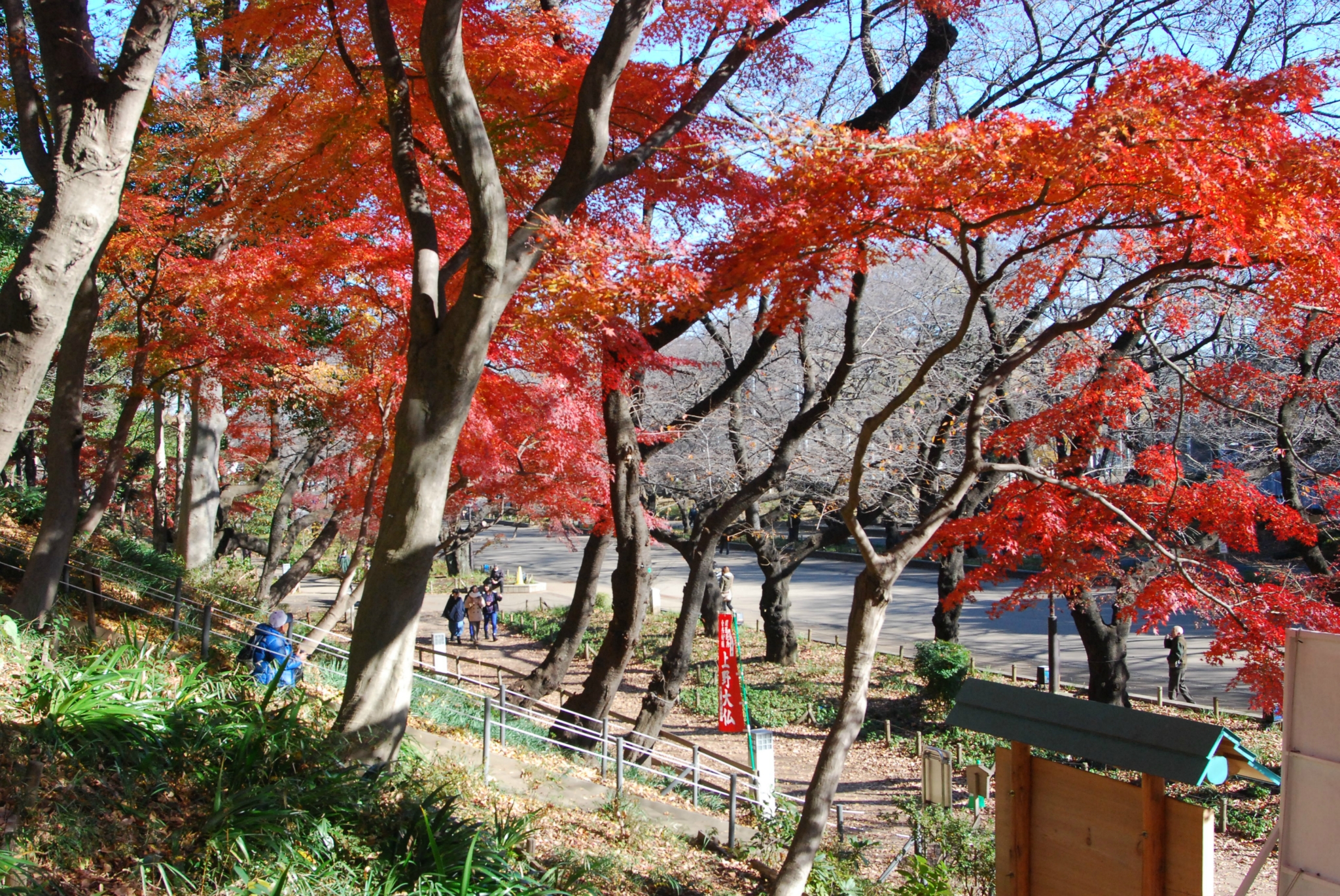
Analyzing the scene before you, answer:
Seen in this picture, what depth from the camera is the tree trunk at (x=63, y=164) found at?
17.5ft

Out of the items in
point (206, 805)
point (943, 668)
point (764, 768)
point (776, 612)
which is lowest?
point (764, 768)

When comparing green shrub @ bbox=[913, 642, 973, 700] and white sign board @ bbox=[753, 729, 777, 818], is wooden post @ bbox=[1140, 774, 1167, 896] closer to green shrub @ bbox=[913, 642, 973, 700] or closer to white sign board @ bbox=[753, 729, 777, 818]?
white sign board @ bbox=[753, 729, 777, 818]

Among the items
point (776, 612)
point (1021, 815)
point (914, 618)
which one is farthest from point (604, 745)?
point (914, 618)

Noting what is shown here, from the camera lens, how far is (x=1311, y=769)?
3.73 m

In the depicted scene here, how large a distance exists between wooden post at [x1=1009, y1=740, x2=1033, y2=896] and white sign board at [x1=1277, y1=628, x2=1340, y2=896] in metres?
1.51

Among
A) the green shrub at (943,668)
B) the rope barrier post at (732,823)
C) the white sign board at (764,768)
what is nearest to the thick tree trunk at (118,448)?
the rope barrier post at (732,823)

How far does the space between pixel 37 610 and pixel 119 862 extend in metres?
4.20

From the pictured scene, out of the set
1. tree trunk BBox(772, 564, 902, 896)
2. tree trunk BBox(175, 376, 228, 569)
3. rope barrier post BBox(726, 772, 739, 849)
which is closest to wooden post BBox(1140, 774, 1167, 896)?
tree trunk BBox(772, 564, 902, 896)

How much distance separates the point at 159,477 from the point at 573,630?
9.44 metres

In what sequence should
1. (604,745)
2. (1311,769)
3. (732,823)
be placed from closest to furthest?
1. (1311,769)
2. (732,823)
3. (604,745)

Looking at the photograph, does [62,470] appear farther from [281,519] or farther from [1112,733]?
[281,519]

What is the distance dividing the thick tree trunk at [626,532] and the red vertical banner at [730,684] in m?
2.49

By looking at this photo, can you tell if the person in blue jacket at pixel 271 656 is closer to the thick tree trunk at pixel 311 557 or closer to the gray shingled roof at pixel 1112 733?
the gray shingled roof at pixel 1112 733

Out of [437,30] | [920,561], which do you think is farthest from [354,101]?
[920,561]
